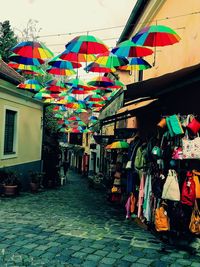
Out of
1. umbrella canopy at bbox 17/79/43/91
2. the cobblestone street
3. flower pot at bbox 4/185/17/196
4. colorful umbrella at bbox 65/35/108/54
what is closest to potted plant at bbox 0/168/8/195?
flower pot at bbox 4/185/17/196

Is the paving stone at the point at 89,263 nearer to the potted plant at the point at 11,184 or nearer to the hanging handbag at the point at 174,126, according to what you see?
the hanging handbag at the point at 174,126

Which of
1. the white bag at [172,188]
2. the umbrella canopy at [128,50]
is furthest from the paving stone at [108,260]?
the umbrella canopy at [128,50]

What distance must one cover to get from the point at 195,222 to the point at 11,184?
866cm

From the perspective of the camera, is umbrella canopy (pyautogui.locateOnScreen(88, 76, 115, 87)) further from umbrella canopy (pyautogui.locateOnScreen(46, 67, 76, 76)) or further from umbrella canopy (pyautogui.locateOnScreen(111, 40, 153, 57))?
umbrella canopy (pyautogui.locateOnScreen(111, 40, 153, 57))

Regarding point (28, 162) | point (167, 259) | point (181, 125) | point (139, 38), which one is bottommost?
point (167, 259)

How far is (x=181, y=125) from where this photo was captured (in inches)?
234

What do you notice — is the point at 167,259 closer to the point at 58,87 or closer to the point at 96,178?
the point at 58,87

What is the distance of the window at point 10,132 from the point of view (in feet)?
44.2

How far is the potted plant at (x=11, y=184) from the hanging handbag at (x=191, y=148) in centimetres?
846

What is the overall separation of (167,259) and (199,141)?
2.07 meters

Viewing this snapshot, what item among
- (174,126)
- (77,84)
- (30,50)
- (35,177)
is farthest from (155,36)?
(35,177)

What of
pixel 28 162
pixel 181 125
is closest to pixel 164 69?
pixel 181 125

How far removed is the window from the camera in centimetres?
1347

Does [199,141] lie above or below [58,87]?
below
